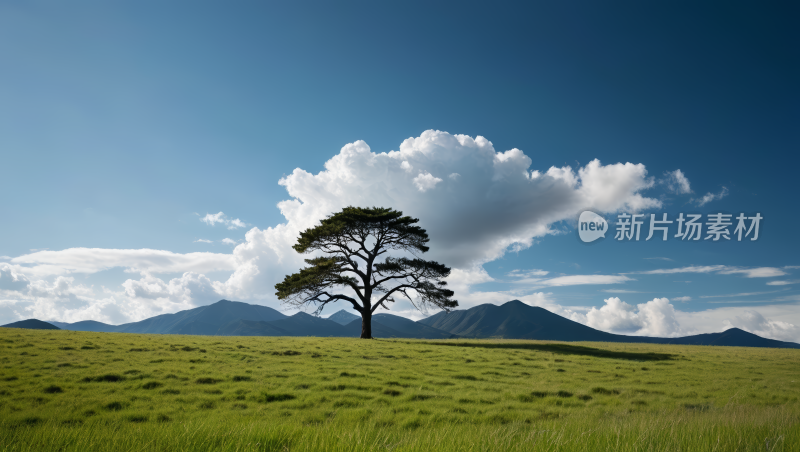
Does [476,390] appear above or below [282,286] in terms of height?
below

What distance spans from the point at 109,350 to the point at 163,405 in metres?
12.0

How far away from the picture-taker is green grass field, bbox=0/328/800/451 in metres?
4.09

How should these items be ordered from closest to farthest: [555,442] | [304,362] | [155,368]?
[555,442] < [155,368] < [304,362]

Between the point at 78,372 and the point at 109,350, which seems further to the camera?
the point at 109,350

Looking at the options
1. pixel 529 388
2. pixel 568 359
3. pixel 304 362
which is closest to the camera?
pixel 529 388

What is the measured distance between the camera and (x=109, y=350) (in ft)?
58.1

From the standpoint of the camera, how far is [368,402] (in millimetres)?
9703

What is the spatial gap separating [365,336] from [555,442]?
32.2 m

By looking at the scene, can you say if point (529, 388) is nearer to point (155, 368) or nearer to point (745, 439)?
point (745, 439)

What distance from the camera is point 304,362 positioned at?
16484 millimetres

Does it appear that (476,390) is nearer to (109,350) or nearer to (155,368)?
(155,368)

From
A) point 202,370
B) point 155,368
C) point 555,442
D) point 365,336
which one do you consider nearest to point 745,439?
point 555,442

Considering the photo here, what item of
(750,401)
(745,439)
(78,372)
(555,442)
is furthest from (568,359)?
(78,372)

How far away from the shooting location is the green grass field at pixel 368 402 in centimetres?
409
